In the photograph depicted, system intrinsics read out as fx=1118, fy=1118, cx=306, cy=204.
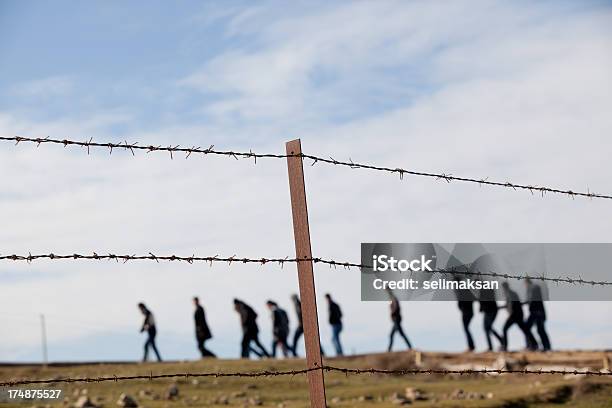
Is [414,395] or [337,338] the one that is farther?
[337,338]

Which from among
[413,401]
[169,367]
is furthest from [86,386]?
[413,401]

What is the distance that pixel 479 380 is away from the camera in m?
21.2

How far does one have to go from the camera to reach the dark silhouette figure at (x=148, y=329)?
77.8 ft

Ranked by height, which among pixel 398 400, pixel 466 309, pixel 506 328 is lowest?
pixel 398 400

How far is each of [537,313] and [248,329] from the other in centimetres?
627

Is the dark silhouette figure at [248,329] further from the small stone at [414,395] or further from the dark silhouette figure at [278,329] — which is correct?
the small stone at [414,395]

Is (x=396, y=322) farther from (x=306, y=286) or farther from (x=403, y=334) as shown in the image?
Result: (x=306, y=286)

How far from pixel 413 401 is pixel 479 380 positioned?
16.0 ft

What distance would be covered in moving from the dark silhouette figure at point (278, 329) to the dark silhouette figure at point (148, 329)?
286cm

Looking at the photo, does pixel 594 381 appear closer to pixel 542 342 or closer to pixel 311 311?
pixel 542 342

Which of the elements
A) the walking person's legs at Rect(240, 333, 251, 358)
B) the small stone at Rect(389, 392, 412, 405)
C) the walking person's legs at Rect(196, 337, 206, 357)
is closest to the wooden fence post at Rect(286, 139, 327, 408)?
the small stone at Rect(389, 392, 412, 405)

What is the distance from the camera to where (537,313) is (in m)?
22.8

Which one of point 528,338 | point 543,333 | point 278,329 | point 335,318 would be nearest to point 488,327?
point 528,338

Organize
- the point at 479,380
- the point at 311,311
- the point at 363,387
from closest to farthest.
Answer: the point at 311,311 < the point at 363,387 < the point at 479,380
